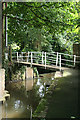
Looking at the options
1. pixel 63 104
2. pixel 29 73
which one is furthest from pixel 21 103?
pixel 29 73

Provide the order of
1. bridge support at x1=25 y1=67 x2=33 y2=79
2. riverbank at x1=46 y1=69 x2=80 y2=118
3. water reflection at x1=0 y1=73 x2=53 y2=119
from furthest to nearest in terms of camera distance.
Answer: bridge support at x1=25 y1=67 x2=33 y2=79 → water reflection at x1=0 y1=73 x2=53 y2=119 → riverbank at x1=46 y1=69 x2=80 y2=118

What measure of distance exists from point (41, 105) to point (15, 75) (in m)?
3.88

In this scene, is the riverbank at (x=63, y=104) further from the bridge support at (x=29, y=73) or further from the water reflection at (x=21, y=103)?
the bridge support at (x=29, y=73)

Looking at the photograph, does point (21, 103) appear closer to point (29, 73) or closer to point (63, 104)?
point (63, 104)

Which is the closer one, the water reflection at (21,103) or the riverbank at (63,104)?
the riverbank at (63,104)

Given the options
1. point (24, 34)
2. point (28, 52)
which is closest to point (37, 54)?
point (28, 52)

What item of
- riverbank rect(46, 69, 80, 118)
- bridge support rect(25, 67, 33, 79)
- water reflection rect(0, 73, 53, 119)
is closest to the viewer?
riverbank rect(46, 69, 80, 118)

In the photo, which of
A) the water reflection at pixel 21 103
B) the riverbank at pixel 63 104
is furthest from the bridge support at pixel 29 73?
the riverbank at pixel 63 104

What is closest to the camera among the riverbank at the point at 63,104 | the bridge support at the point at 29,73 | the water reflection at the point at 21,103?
the riverbank at the point at 63,104

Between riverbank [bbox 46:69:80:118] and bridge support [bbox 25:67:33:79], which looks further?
bridge support [bbox 25:67:33:79]

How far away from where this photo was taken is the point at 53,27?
4109 mm

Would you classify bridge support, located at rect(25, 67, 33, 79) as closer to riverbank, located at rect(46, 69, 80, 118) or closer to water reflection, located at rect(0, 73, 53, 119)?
water reflection, located at rect(0, 73, 53, 119)

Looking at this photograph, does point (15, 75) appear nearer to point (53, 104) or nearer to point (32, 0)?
point (32, 0)

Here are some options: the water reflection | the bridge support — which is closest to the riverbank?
the water reflection
